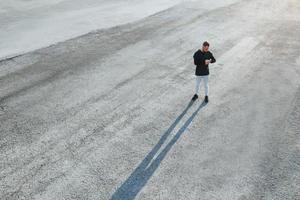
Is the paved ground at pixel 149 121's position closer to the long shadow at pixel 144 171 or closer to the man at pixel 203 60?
the long shadow at pixel 144 171

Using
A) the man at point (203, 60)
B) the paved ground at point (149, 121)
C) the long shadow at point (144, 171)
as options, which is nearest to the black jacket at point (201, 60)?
the man at point (203, 60)

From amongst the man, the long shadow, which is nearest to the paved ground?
the long shadow

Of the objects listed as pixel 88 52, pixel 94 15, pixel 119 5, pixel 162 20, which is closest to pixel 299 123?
pixel 88 52

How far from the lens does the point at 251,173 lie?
880 centimetres

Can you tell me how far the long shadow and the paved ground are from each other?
0.02 metres

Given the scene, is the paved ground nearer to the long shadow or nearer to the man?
the long shadow

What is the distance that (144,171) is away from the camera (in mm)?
8828

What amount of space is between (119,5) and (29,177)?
55.3 feet

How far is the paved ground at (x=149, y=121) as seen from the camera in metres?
8.47

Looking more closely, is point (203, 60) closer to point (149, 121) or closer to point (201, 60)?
point (201, 60)

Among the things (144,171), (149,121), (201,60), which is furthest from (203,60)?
(144,171)

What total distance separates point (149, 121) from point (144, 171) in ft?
7.53

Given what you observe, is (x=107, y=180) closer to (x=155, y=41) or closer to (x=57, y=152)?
(x=57, y=152)

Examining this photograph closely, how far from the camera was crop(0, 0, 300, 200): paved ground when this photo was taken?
27.8ft
